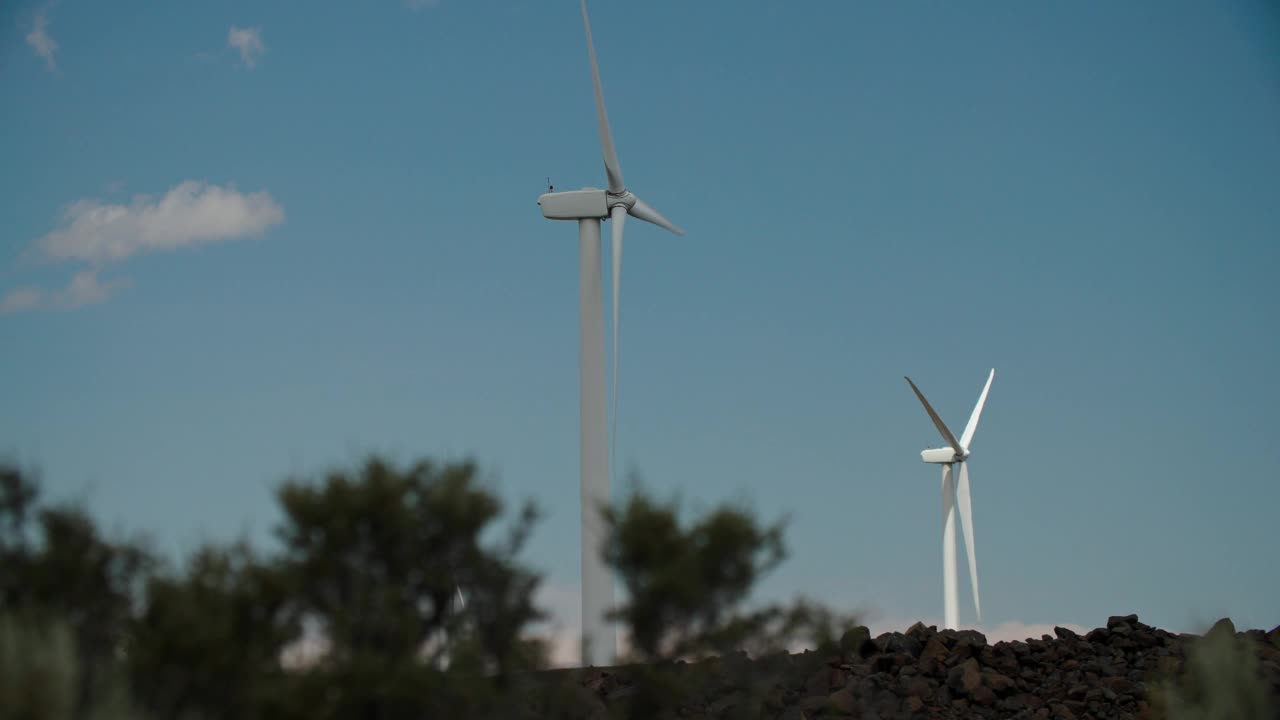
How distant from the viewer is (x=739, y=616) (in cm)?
3061

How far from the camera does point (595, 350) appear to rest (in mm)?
39250

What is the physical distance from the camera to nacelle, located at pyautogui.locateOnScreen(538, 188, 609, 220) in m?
41.9

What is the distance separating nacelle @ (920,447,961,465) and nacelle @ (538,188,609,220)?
65.9 ft

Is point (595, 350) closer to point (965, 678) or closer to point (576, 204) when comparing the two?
point (576, 204)

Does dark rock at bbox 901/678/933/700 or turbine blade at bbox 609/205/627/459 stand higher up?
turbine blade at bbox 609/205/627/459

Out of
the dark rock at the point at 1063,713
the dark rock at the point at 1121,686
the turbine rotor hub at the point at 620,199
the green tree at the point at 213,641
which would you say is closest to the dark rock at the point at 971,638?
the dark rock at the point at 1063,713

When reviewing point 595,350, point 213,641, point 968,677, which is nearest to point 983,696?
point 968,677

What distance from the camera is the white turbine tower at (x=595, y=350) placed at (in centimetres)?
3566

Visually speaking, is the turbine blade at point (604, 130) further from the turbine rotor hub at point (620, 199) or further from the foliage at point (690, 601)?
the foliage at point (690, 601)

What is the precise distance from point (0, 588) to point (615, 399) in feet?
53.0

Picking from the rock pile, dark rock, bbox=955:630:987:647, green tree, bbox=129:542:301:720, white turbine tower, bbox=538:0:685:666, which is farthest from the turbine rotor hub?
green tree, bbox=129:542:301:720

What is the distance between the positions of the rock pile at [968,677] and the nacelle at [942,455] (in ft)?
35.1

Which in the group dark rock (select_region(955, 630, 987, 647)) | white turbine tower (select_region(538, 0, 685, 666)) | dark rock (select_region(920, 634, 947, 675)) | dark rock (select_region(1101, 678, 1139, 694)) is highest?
white turbine tower (select_region(538, 0, 685, 666))

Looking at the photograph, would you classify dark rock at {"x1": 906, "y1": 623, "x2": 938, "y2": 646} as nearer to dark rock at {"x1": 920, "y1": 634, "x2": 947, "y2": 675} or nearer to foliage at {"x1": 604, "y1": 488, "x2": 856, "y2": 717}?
dark rock at {"x1": 920, "y1": 634, "x2": 947, "y2": 675}
